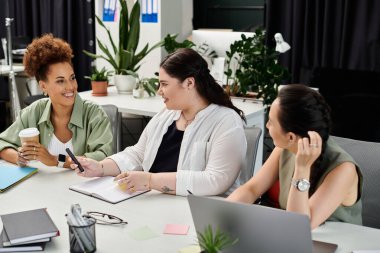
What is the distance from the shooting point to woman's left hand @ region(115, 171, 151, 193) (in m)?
1.80

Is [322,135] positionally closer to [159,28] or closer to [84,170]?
[84,170]

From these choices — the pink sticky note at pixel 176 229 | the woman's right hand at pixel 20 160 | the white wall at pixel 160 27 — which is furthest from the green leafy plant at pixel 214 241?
the white wall at pixel 160 27

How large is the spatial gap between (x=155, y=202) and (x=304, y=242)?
69cm

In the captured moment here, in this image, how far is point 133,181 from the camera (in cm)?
180

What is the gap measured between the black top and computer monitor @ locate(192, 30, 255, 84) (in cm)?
145

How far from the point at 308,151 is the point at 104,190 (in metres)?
0.77

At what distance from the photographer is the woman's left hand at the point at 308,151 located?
1.46 m

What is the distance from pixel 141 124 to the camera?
164 inches

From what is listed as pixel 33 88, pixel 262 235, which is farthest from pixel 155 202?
pixel 33 88

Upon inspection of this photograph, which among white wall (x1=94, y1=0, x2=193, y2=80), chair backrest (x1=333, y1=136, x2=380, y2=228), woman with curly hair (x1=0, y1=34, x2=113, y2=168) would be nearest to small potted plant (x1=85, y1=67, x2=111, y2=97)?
white wall (x1=94, y1=0, x2=193, y2=80)

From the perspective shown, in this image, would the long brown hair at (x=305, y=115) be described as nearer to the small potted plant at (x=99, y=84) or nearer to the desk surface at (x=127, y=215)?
the desk surface at (x=127, y=215)

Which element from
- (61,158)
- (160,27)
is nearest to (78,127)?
(61,158)

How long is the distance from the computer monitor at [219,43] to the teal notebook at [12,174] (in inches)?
69.4

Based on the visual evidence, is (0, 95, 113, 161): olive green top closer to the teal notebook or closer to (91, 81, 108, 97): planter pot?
the teal notebook
